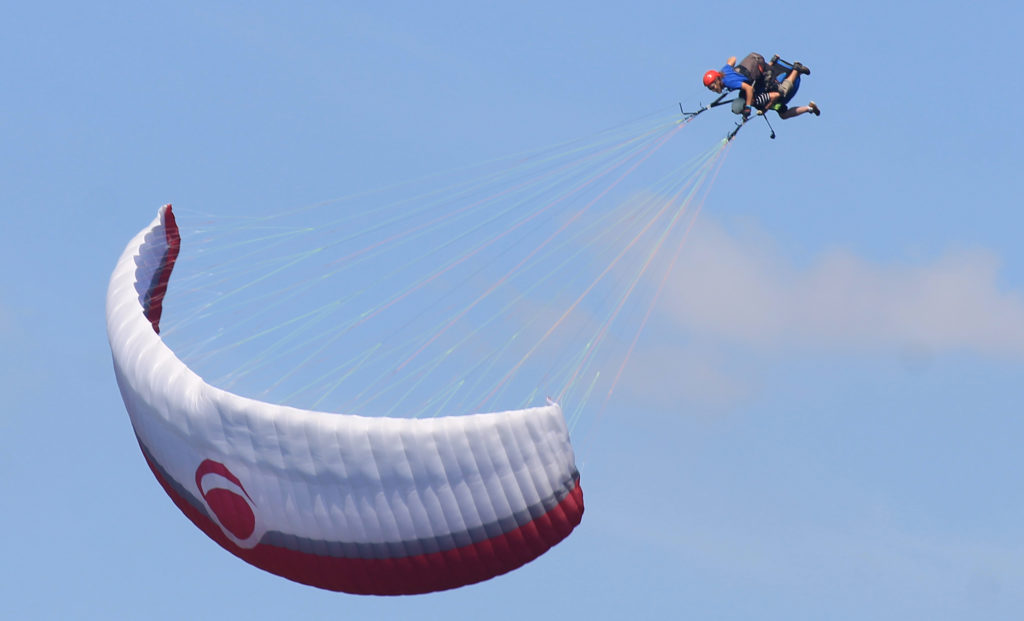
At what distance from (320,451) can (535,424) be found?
3.57m

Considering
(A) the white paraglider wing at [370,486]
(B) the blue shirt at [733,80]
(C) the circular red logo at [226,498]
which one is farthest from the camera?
(B) the blue shirt at [733,80]

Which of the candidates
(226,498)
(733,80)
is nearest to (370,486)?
(226,498)

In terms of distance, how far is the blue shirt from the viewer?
34.6 m

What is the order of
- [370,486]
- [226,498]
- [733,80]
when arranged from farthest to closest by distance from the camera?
[733,80]
[226,498]
[370,486]

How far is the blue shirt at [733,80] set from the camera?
34.6 meters

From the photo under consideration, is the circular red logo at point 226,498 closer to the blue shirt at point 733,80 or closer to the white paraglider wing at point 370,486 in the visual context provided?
the white paraglider wing at point 370,486

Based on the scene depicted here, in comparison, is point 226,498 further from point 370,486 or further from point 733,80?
point 733,80

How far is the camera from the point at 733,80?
3462cm

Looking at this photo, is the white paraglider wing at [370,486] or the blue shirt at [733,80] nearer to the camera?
the white paraglider wing at [370,486]

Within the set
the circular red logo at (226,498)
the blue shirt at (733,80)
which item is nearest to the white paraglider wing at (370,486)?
Answer: the circular red logo at (226,498)

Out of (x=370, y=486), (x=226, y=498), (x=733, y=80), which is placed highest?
(x=733, y=80)

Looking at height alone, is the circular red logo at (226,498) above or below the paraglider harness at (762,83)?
below

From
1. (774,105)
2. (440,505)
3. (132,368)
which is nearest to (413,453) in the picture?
(440,505)

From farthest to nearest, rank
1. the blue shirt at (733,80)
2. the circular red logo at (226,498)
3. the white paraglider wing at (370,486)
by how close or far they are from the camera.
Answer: the blue shirt at (733,80), the circular red logo at (226,498), the white paraglider wing at (370,486)
